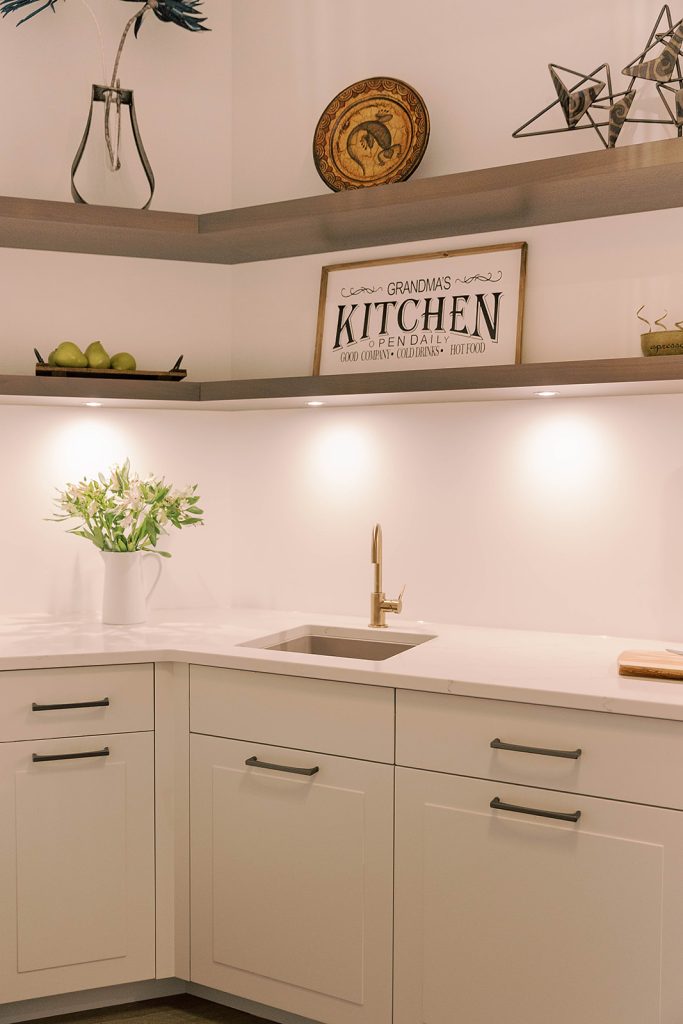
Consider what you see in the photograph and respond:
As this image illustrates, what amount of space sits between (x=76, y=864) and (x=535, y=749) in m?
1.17

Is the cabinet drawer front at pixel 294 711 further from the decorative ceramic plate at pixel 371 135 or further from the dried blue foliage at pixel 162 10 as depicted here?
the dried blue foliage at pixel 162 10

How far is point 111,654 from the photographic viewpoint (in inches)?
85.0

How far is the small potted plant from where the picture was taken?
2.53 metres

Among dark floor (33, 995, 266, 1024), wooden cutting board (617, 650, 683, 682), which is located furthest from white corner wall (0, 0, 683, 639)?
dark floor (33, 995, 266, 1024)

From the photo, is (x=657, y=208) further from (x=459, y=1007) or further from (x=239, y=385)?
(x=459, y=1007)

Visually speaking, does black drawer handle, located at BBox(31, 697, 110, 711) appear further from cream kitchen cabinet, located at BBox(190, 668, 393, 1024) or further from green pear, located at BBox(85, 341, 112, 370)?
green pear, located at BBox(85, 341, 112, 370)

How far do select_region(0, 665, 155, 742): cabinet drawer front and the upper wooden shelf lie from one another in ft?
4.06

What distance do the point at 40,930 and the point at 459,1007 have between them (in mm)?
1014

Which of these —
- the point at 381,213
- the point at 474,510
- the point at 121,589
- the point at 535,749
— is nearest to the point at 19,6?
the point at 381,213

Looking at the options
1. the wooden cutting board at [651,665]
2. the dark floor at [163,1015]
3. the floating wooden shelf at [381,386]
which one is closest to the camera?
the wooden cutting board at [651,665]

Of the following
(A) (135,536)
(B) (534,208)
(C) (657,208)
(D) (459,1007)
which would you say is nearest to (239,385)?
(A) (135,536)

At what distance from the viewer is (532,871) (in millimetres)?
1808

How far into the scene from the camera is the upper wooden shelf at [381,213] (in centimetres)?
209

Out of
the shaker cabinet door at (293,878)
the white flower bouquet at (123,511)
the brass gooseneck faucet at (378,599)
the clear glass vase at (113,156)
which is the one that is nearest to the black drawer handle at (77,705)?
the shaker cabinet door at (293,878)
